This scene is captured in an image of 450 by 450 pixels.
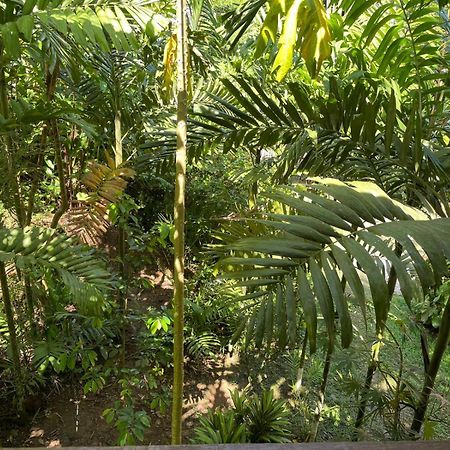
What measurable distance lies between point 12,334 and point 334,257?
5.92ft

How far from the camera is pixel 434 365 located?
1442 mm

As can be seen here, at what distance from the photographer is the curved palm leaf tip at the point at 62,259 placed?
1405mm

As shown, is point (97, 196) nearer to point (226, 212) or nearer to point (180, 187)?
point (180, 187)

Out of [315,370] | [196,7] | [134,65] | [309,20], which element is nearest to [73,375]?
[315,370]

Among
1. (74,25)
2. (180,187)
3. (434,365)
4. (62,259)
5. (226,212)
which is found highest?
(74,25)

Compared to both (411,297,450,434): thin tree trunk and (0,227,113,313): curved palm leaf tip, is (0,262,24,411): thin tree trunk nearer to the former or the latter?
(0,227,113,313): curved palm leaf tip

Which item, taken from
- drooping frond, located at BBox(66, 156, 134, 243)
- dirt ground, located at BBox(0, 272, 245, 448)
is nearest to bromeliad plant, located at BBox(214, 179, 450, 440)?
drooping frond, located at BBox(66, 156, 134, 243)

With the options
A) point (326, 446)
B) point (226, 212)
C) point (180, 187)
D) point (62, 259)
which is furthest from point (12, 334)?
point (226, 212)

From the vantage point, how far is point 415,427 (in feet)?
5.20

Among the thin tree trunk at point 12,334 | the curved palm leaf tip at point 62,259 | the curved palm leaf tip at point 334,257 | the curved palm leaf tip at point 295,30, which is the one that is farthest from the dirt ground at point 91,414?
the curved palm leaf tip at point 295,30

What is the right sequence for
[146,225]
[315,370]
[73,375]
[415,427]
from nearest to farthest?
[415,427] → [73,375] → [315,370] → [146,225]

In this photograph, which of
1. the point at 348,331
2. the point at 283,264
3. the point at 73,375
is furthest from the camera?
A: the point at 73,375

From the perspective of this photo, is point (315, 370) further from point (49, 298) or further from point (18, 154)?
point (18, 154)

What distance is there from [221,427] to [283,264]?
174 cm
